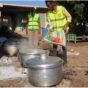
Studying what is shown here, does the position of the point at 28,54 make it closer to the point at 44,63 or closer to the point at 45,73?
the point at 44,63

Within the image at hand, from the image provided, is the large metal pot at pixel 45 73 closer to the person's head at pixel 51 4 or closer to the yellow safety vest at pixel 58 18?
the yellow safety vest at pixel 58 18

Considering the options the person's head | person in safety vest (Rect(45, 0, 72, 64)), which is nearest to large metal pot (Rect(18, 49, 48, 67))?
person in safety vest (Rect(45, 0, 72, 64))

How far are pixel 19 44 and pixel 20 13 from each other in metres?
11.3

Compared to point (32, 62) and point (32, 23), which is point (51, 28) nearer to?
point (32, 62)

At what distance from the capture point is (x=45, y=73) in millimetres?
6277

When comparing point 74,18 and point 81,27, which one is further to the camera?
point 81,27

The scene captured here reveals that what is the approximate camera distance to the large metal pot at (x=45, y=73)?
6269mm

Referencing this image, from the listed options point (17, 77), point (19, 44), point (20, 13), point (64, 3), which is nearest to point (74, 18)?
point (64, 3)

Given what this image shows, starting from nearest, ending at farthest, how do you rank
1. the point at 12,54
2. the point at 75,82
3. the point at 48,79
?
the point at 48,79, the point at 75,82, the point at 12,54

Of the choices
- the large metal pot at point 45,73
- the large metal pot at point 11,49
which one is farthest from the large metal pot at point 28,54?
the large metal pot at point 11,49

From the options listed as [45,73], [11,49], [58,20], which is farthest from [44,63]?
[11,49]

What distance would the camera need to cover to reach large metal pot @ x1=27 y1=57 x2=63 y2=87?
6269mm

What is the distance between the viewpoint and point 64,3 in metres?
20.0

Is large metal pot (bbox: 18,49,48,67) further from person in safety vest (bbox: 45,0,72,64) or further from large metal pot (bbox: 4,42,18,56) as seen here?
large metal pot (bbox: 4,42,18,56)
